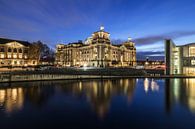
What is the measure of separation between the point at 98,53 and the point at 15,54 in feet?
206

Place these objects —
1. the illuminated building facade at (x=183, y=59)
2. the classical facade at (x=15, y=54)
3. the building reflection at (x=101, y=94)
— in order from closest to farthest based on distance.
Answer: the building reflection at (x=101, y=94), the illuminated building facade at (x=183, y=59), the classical facade at (x=15, y=54)

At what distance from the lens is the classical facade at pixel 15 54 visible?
104 meters

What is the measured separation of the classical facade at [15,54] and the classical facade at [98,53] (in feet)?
164

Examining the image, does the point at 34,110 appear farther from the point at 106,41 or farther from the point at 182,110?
the point at 106,41

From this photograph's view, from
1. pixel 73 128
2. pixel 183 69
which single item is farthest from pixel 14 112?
pixel 183 69

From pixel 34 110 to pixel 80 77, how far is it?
37.4 meters

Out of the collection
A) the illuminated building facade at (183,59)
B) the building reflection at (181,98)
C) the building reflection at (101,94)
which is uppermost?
the illuminated building facade at (183,59)

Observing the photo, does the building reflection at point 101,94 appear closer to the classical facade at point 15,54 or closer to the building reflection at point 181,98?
the building reflection at point 181,98

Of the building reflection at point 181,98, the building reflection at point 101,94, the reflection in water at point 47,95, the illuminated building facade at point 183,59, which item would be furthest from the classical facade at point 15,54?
the building reflection at point 181,98

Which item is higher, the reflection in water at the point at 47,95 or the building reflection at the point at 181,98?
the reflection in water at the point at 47,95

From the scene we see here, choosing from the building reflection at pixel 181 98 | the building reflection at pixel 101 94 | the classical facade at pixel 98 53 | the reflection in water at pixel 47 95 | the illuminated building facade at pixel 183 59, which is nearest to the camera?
the building reflection at pixel 101 94

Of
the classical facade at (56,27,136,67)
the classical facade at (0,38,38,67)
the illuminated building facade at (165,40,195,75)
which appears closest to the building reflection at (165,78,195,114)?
the illuminated building facade at (165,40,195,75)

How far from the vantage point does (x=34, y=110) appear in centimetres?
2072

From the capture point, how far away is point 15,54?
109m
